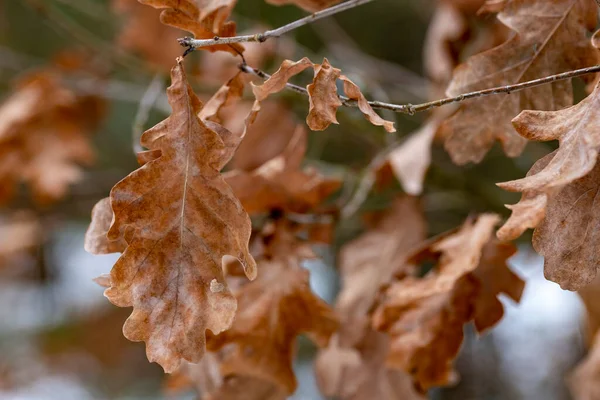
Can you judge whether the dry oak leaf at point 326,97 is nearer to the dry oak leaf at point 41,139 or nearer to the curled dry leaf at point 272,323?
the curled dry leaf at point 272,323

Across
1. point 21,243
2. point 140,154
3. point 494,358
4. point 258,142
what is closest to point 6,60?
point 21,243

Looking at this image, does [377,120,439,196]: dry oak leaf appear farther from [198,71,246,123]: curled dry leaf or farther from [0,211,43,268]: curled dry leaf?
[0,211,43,268]: curled dry leaf

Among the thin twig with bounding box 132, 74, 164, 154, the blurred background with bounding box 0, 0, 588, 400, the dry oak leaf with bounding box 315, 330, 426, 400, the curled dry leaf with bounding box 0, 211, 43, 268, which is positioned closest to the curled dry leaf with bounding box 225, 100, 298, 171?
the blurred background with bounding box 0, 0, 588, 400

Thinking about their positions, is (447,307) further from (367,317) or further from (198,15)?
(198,15)

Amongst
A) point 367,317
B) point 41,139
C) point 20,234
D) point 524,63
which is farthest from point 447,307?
point 20,234

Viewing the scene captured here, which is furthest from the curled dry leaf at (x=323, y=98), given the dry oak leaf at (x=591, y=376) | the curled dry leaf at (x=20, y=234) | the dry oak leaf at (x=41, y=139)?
the curled dry leaf at (x=20, y=234)

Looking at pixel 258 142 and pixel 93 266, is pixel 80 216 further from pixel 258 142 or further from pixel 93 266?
pixel 258 142
